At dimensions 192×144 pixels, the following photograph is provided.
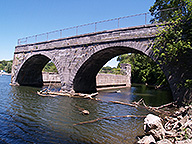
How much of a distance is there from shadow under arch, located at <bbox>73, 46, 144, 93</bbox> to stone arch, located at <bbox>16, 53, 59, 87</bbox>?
7.54 m

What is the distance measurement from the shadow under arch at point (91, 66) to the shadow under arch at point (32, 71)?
7779mm

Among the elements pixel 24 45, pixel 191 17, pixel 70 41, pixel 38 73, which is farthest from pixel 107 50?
pixel 38 73

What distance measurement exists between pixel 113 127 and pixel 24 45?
21.4 metres

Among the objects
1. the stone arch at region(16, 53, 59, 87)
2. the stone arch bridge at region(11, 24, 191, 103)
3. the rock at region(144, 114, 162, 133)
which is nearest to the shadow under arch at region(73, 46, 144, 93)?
the stone arch bridge at region(11, 24, 191, 103)

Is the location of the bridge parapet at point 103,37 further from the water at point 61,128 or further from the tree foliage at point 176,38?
the water at point 61,128

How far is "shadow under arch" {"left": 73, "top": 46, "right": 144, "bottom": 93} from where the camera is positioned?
1673cm

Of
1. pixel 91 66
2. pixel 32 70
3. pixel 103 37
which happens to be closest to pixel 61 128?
pixel 103 37

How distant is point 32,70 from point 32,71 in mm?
276

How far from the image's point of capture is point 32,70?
90.5ft

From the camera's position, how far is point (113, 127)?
8.17 meters

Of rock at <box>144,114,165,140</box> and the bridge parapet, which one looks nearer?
rock at <box>144,114,165,140</box>

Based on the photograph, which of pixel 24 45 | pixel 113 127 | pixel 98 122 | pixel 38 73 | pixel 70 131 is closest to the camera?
pixel 70 131

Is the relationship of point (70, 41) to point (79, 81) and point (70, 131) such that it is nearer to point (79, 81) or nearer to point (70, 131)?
point (79, 81)

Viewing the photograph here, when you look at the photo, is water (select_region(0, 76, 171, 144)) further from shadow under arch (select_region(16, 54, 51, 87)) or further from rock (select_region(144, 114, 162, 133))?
shadow under arch (select_region(16, 54, 51, 87))
